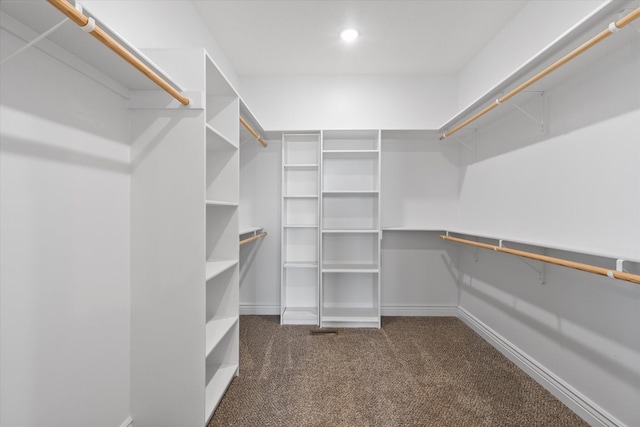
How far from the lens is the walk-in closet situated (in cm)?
108

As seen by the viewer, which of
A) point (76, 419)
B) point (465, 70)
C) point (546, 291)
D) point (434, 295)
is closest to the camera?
point (76, 419)

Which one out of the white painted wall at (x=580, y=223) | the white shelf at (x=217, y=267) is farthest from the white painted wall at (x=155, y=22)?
the white painted wall at (x=580, y=223)

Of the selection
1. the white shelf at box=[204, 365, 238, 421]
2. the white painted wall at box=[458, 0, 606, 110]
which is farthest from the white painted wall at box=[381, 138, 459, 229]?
the white shelf at box=[204, 365, 238, 421]

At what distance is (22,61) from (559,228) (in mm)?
2575

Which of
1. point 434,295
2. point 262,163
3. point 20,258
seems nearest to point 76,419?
point 20,258

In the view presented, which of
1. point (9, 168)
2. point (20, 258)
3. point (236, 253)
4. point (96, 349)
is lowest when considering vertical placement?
point (96, 349)

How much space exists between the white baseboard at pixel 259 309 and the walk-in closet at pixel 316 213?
24 millimetres

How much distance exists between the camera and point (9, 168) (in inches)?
36.8

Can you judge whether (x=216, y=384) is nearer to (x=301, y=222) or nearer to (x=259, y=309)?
(x=259, y=309)

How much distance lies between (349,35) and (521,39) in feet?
4.17

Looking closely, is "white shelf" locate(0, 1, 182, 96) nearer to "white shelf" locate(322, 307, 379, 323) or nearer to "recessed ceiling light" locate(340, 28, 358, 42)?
"recessed ceiling light" locate(340, 28, 358, 42)

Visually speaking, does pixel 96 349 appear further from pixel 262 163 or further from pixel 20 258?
pixel 262 163

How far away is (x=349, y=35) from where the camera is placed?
244cm

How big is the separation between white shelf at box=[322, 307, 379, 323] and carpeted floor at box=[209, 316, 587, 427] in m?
0.18
